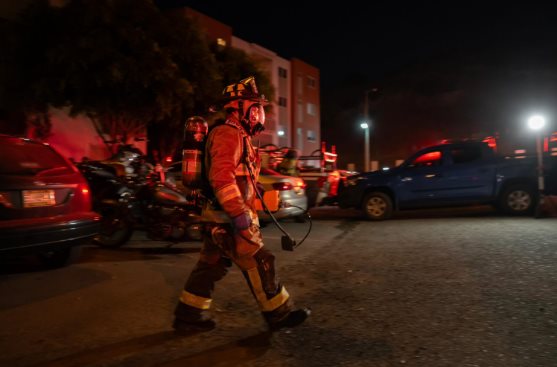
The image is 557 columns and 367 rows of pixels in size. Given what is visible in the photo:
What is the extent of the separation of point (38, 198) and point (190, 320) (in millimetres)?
2431

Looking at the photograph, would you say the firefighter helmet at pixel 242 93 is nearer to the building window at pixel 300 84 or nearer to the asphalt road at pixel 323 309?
the asphalt road at pixel 323 309

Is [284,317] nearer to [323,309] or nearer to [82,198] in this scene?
[323,309]

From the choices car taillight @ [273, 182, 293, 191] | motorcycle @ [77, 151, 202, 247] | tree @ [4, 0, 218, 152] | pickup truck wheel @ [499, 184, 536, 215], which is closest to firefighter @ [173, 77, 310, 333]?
motorcycle @ [77, 151, 202, 247]

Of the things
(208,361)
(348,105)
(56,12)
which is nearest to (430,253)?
(208,361)

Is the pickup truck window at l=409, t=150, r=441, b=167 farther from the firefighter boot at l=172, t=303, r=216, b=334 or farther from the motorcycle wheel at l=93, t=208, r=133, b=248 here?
the firefighter boot at l=172, t=303, r=216, b=334

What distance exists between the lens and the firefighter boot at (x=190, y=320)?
11.8 ft

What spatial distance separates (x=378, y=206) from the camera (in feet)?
34.8

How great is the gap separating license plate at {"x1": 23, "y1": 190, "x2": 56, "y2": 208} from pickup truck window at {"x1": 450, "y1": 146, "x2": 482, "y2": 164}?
8397mm

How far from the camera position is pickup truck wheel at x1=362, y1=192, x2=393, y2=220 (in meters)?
10.6

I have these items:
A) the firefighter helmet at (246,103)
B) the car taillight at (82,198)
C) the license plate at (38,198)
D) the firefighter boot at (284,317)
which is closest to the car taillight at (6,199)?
the license plate at (38,198)

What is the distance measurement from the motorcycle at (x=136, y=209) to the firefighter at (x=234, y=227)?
3.34 metres

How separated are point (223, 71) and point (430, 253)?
1406 centimetres

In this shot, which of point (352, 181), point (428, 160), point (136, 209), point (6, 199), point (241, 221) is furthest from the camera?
point (352, 181)

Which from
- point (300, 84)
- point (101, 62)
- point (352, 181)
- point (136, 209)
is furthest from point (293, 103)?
point (136, 209)
